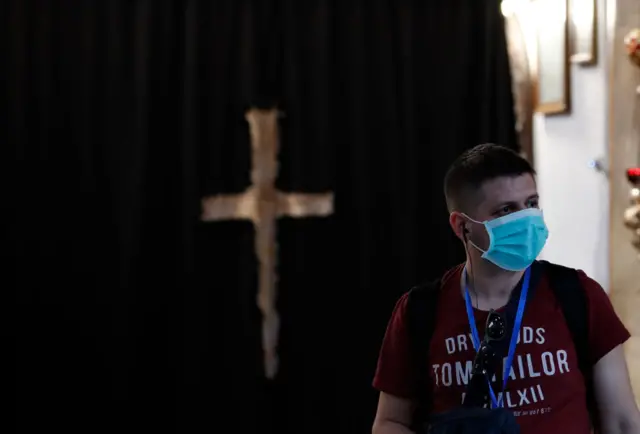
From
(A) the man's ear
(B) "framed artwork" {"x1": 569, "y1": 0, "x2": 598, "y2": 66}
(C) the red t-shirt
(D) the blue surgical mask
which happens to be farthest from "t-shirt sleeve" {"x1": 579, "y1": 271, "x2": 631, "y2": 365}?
(B) "framed artwork" {"x1": 569, "y1": 0, "x2": 598, "y2": 66}

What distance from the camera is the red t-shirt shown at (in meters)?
1.09

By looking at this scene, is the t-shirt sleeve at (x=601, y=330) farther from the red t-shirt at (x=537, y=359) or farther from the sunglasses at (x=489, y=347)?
the sunglasses at (x=489, y=347)

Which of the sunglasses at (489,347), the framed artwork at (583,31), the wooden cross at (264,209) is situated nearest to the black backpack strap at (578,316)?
the sunglasses at (489,347)

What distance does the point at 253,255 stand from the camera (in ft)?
8.39

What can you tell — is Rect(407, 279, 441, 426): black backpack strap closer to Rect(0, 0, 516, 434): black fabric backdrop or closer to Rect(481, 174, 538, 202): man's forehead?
Rect(481, 174, 538, 202): man's forehead

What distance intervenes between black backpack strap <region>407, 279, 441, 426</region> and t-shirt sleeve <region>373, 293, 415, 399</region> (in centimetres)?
1

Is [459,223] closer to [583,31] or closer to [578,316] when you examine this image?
[578,316]

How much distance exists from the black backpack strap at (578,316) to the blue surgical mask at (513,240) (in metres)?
0.07

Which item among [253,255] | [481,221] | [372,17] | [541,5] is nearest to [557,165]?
[541,5]

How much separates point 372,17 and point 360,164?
1.85ft

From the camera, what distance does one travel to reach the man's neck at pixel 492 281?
118 cm

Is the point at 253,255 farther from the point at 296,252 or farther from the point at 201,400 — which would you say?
the point at 201,400

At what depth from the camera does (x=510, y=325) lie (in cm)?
112

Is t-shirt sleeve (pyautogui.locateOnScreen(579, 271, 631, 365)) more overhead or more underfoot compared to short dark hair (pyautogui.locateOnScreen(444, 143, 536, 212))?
more underfoot
